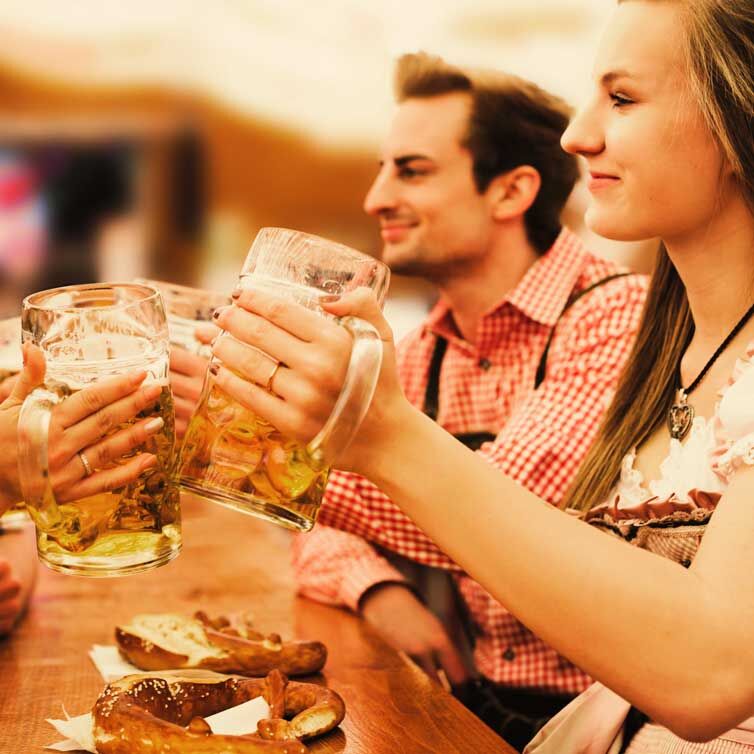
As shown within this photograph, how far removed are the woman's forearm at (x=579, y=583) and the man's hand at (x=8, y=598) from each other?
0.58m

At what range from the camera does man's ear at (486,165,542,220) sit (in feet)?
7.00

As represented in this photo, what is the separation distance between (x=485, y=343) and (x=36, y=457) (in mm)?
1266

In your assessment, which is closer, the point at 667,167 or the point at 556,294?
the point at 667,167

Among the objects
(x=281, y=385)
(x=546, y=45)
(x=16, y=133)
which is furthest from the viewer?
(x=16, y=133)

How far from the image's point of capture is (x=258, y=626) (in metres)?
1.27

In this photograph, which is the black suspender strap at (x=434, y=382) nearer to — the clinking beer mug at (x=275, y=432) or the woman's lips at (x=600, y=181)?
the woman's lips at (x=600, y=181)

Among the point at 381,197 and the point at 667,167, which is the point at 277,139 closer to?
the point at 381,197

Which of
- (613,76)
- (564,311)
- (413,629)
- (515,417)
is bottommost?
(413,629)

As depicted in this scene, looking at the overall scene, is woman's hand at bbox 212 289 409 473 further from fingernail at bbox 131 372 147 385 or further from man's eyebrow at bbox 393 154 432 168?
man's eyebrow at bbox 393 154 432 168

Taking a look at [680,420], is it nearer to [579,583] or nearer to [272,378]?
[579,583]

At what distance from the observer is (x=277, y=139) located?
13.6ft

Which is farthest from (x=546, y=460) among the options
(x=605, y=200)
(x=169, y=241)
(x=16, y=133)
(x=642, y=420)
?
(x=16, y=133)

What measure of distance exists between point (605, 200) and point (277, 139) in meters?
3.16

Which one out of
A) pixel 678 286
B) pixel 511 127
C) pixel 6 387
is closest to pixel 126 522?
pixel 6 387
